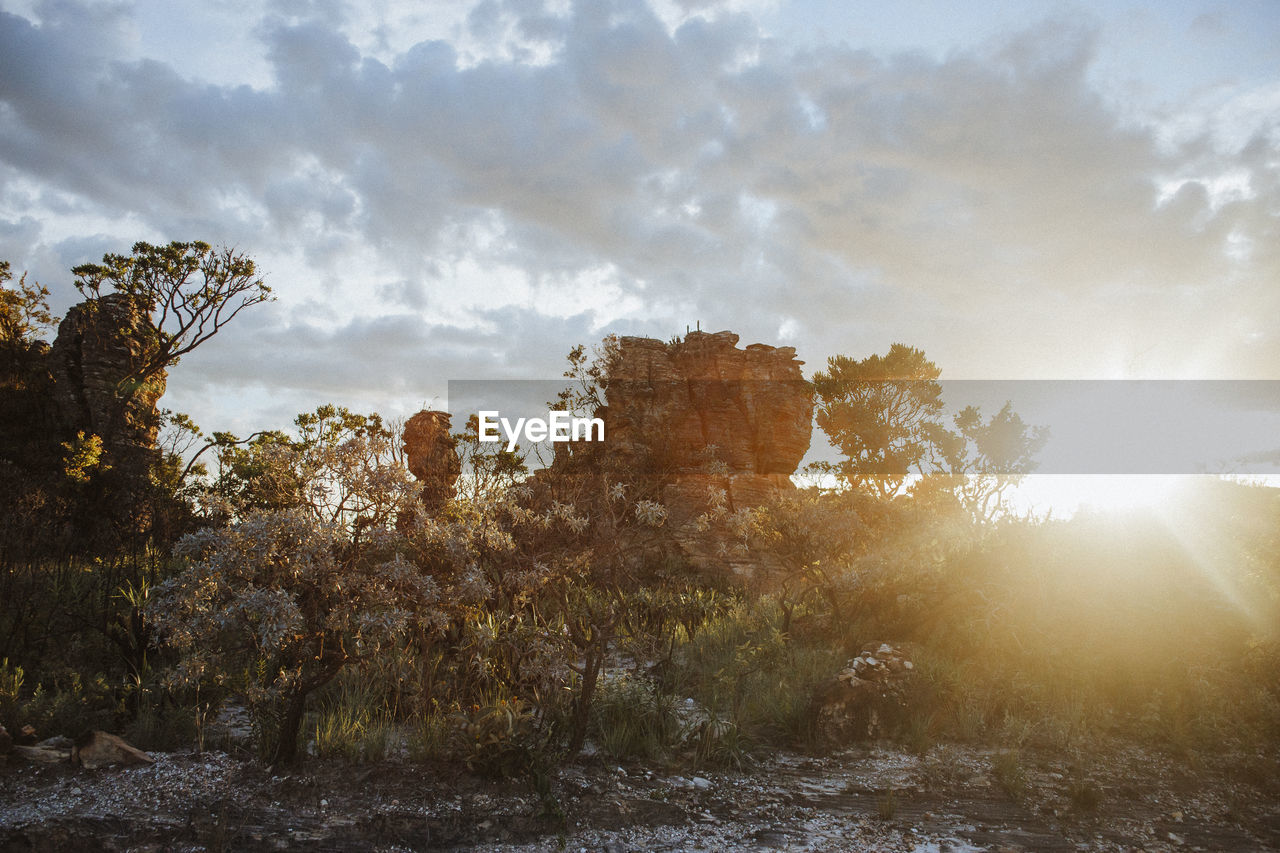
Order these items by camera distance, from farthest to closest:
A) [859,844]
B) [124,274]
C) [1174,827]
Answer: [124,274] < [1174,827] < [859,844]

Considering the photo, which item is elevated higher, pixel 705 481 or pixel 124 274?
pixel 124 274

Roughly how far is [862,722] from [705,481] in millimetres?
19286

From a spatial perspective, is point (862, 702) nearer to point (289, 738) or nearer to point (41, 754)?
point (289, 738)

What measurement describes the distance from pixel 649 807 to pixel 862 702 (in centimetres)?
393

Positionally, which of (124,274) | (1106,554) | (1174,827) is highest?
(124,274)

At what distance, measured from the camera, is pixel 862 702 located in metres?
9.43

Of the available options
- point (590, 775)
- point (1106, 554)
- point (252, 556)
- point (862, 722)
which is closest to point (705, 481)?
point (1106, 554)

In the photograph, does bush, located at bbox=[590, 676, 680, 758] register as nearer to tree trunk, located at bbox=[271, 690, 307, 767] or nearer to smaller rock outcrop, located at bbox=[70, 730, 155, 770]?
tree trunk, located at bbox=[271, 690, 307, 767]

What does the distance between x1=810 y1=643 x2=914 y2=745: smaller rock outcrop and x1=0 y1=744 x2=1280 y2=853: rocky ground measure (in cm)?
92

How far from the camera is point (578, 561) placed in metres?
10.4

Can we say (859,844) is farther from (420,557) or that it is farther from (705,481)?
(705,481)

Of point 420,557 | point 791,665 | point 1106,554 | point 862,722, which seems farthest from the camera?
point 1106,554

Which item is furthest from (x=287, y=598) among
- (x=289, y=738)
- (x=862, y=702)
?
(x=862, y=702)

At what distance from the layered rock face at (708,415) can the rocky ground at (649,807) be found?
1975 cm
